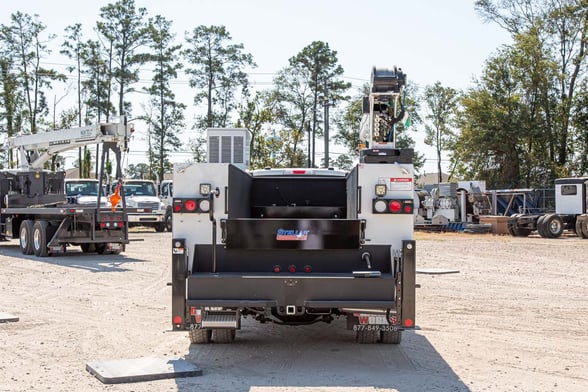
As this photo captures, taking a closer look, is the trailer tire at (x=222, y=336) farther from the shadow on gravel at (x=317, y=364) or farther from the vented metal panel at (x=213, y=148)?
the vented metal panel at (x=213, y=148)

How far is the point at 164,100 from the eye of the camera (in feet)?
187

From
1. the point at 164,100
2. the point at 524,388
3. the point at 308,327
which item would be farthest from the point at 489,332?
the point at 164,100

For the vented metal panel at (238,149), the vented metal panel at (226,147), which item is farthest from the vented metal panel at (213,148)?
the vented metal panel at (238,149)

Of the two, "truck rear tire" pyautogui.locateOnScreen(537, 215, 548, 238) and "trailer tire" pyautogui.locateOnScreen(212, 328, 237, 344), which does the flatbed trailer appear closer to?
"trailer tire" pyautogui.locateOnScreen(212, 328, 237, 344)

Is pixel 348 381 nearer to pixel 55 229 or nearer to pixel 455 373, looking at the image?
pixel 455 373

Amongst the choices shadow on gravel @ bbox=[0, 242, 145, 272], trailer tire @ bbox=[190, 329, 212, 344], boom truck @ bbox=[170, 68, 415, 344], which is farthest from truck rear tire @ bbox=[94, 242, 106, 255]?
boom truck @ bbox=[170, 68, 415, 344]

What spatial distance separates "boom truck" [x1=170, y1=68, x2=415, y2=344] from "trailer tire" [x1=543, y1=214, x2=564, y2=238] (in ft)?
86.2

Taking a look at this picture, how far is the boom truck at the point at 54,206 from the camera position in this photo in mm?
19641

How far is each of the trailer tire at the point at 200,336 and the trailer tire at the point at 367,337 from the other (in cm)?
166

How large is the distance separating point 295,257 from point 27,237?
15.2 m

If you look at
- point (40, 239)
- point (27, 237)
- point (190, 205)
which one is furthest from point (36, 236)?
point (190, 205)

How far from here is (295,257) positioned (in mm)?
7762

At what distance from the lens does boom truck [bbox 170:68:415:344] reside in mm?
7309

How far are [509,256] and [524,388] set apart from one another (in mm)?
16067
